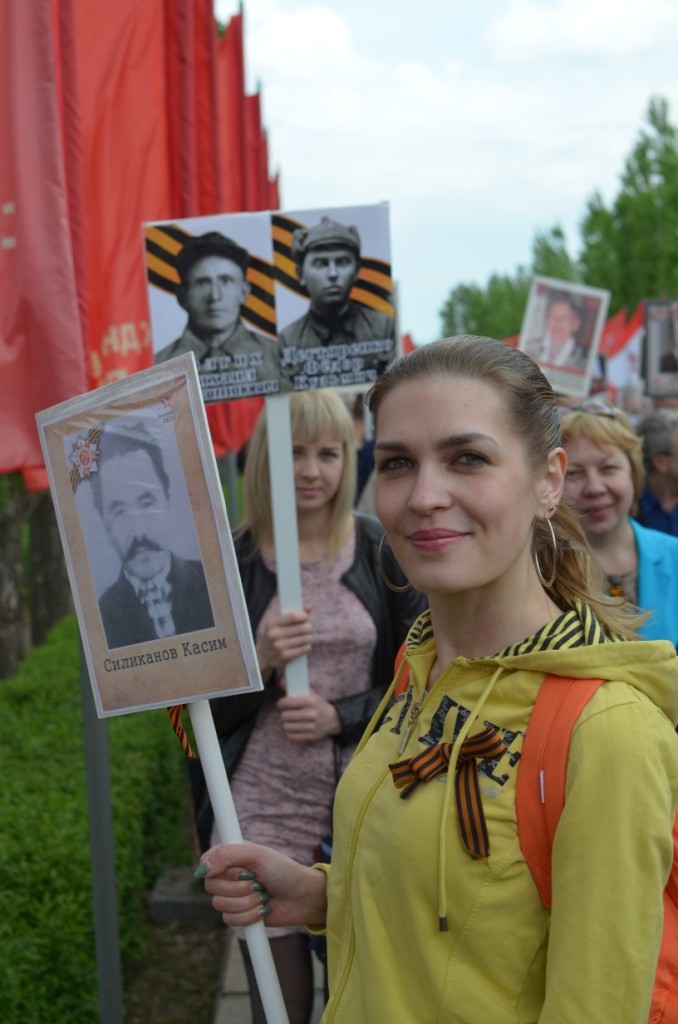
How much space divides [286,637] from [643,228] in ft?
141

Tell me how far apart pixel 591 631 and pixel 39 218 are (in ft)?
7.45

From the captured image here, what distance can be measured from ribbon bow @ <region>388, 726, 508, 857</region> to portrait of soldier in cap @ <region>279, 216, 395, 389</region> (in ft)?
6.43

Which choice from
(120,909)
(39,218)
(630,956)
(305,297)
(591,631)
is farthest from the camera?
Answer: (120,909)

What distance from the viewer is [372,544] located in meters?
3.73

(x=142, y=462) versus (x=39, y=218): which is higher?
(x=39, y=218)

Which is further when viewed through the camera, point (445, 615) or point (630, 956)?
point (445, 615)

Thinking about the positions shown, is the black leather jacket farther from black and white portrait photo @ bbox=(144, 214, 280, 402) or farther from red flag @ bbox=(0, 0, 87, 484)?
red flag @ bbox=(0, 0, 87, 484)

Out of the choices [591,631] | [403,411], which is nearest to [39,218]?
[403,411]

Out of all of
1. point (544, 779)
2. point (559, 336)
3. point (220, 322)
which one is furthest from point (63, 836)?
point (559, 336)

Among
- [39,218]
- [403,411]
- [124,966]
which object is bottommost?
[124,966]

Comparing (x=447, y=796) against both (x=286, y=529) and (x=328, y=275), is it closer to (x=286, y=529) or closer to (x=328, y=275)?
(x=286, y=529)

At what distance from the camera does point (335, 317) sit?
365 centimetres

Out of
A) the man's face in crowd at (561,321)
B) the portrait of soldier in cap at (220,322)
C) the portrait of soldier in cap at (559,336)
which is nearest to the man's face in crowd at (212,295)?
the portrait of soldier in cap at (220,322)

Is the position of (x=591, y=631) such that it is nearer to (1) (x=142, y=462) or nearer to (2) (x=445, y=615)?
(2) (x=445, y=615)
